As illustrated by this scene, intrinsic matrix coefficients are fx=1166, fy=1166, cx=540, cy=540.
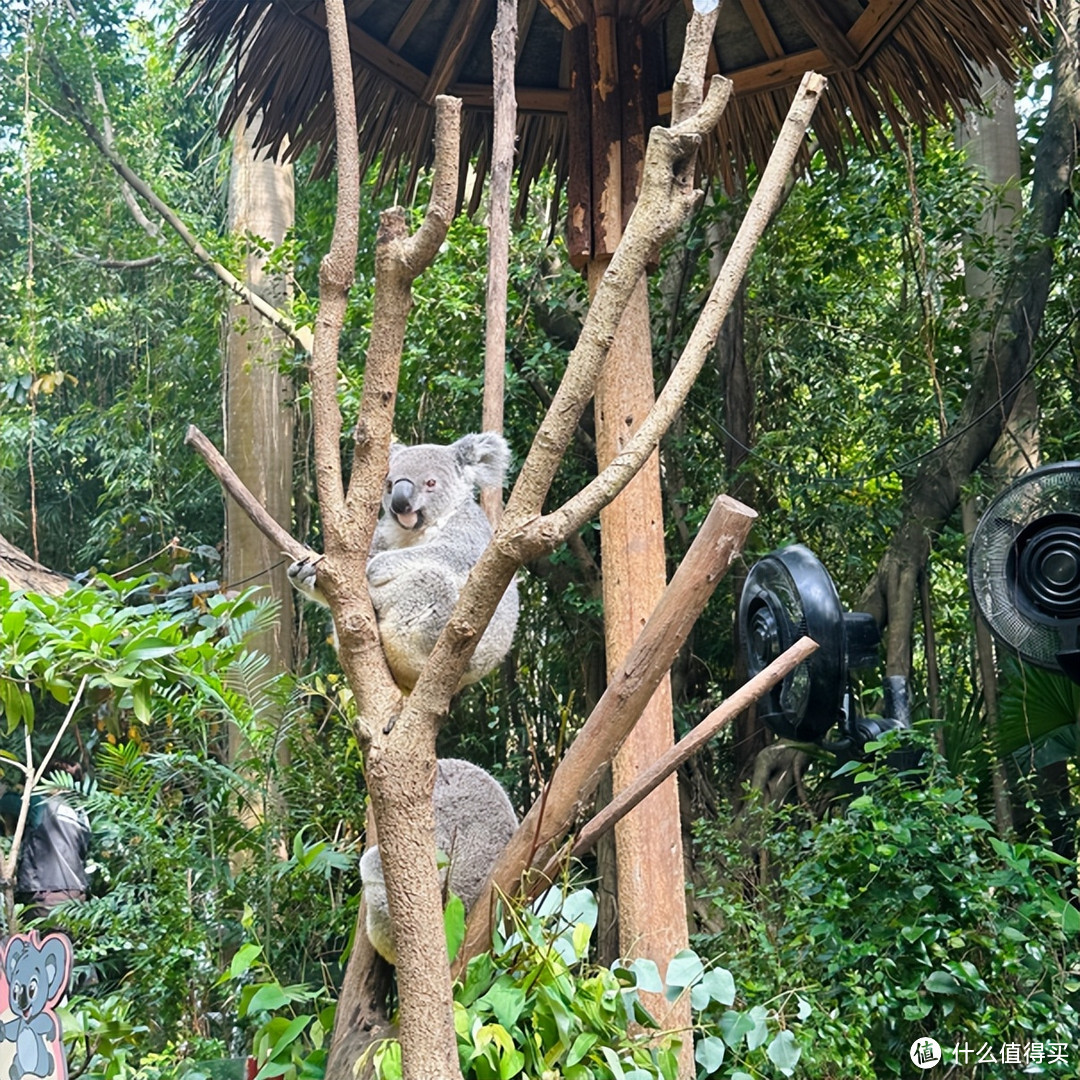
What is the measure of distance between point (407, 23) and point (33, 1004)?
2751mm

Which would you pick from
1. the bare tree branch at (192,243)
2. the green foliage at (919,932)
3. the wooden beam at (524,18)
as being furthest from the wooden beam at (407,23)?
the green foliage at (919,932)

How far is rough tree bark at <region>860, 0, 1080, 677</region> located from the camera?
4871mm

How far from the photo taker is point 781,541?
18.3ft

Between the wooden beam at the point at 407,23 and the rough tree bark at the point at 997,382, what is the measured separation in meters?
2.66

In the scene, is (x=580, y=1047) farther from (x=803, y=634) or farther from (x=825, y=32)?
(x=825, y=32)

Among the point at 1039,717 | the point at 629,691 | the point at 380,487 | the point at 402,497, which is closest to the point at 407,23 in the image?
the point at 402,497

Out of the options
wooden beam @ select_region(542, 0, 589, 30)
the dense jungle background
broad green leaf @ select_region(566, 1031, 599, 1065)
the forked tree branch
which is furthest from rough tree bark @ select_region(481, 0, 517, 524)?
broad green leaf @ select_region(566, 1031, 599, 1065)

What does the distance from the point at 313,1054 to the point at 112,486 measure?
215 inches

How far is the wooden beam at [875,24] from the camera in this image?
3127mm

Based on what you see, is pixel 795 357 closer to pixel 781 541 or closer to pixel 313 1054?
pixel 781 541

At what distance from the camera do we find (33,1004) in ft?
7.39

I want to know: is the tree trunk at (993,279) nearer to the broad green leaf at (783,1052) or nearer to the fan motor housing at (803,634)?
the fan motor housing at (803,634)

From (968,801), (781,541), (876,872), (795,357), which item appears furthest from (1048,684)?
(795,357)

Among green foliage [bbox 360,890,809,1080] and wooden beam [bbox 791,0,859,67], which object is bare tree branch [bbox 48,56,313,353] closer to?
wooden beam [bbox 791,0,859,67]
